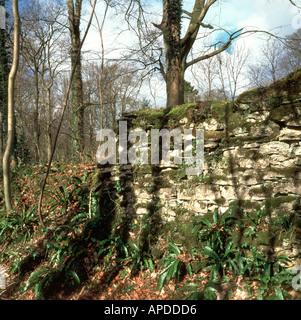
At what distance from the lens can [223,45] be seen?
702 cm

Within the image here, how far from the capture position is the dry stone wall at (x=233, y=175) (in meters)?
3.01

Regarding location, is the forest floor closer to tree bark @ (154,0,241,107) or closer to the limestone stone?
the limestone stone

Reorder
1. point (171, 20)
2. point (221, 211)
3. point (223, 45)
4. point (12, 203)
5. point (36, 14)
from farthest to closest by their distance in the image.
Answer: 1. point (36, 14)
2. point (223, 45)
3. point (171, 20)
4. point (12, 203)
5. point (221, 211)

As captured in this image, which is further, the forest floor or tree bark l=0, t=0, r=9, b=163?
tree bark l=0, t=0, r=9, b=163

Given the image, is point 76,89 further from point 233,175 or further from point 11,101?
point 233,175

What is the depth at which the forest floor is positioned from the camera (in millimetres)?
2993

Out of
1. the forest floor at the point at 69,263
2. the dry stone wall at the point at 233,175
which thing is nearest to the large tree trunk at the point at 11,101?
the forest floor at the point at 69,263

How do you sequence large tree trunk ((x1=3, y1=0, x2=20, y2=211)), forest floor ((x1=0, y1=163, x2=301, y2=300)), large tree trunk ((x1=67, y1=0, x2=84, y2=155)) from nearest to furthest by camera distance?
forest floor ((x1=0, y1=163, x2=301, y2=300)) < large tree trunk ((x1=3, y1=0, x2=20, y2=211)) < large tree trunk ((x1=67, y1=0, x2=84, y2=155))

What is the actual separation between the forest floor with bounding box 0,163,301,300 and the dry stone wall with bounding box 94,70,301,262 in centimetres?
63

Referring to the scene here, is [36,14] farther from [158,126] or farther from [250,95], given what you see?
[250,95]

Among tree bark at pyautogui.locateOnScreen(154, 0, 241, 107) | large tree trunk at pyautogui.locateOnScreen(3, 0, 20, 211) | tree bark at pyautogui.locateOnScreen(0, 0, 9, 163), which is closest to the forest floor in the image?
large tree trunk at pyautogui.locateOnScreen(3, 0, 20, 211)

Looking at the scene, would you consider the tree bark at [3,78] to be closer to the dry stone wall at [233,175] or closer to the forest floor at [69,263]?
the forest floor at [69,263]
